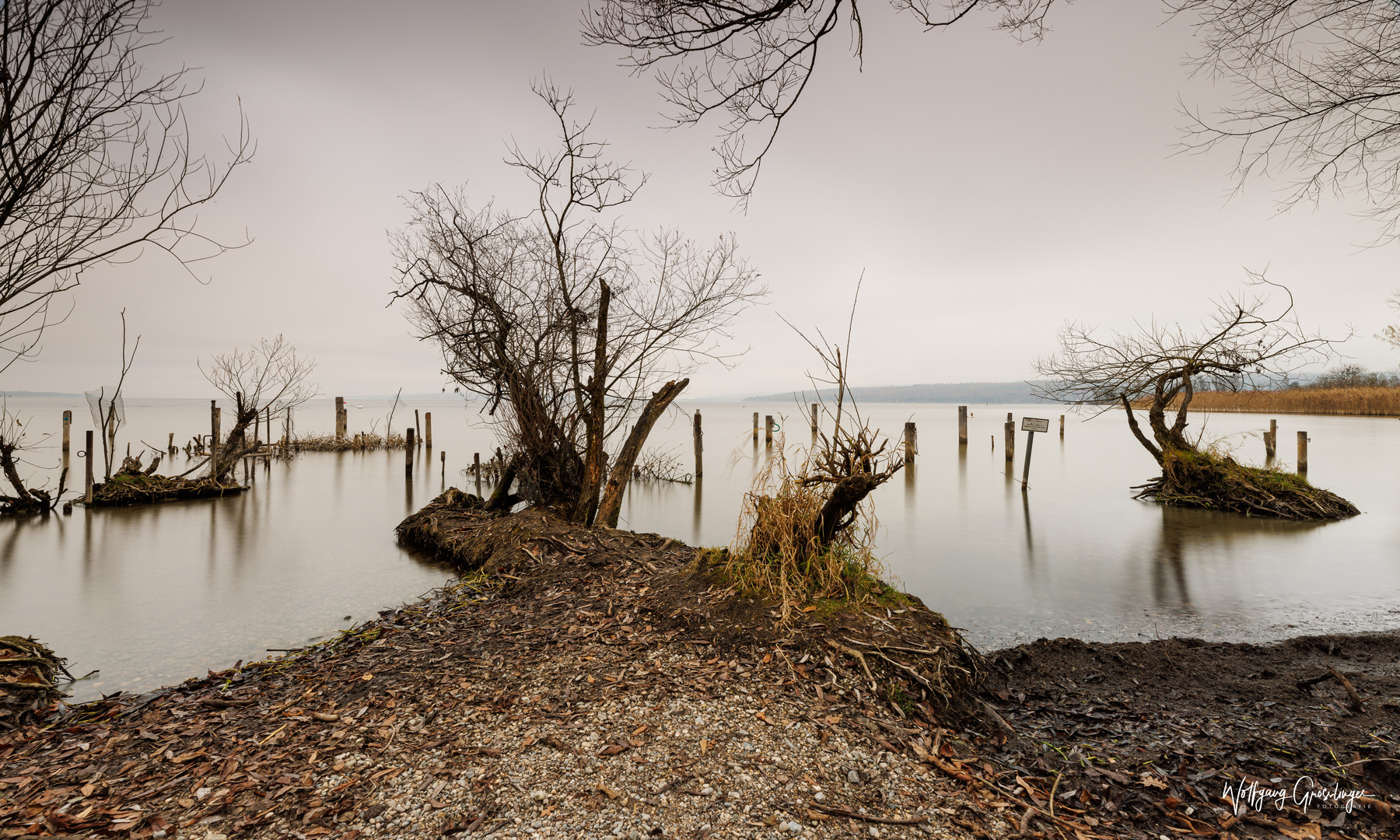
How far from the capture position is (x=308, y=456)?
88.9 feet

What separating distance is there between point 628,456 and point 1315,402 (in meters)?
66.3

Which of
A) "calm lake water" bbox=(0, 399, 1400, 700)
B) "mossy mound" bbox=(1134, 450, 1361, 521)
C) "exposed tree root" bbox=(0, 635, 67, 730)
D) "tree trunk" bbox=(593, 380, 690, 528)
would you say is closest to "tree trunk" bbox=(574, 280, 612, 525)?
"tree trunk" bbox=(593, 380, 690, 528)

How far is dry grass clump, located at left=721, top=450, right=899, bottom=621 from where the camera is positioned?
4.47m

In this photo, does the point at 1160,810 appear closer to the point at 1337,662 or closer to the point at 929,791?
the point at 929,791

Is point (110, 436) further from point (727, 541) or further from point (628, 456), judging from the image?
point (727, 541)

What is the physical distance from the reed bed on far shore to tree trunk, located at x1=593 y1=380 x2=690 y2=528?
151 ft

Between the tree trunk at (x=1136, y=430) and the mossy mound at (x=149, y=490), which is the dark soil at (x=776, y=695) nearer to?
the tree trunk at (x=1136, y=430)

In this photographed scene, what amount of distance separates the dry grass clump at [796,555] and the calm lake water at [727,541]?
21.1 inches

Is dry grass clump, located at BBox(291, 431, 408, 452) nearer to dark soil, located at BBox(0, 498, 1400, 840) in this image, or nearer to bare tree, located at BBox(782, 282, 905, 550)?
dark soil, located at BBox(0, 498, 1400, 840)

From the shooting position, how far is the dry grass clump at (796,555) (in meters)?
4.47

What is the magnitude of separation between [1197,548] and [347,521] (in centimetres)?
1815

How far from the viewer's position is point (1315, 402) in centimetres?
4725

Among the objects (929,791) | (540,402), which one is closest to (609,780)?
(929,791)

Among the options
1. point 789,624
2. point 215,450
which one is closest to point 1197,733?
point 789,624
